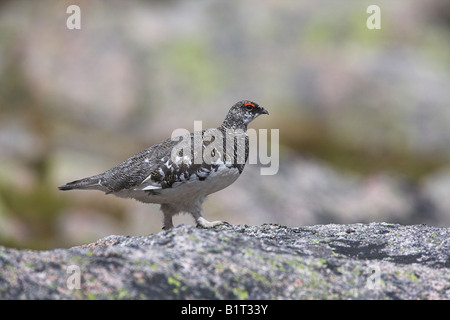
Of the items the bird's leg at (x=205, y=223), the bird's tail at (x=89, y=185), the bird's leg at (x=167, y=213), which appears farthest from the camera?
the bird's tail at (x=89, y=185)

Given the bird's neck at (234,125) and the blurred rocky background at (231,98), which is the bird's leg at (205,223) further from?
the blurred rocky background at (231,98)

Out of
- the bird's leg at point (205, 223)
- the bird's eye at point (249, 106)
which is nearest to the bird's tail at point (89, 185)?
the bird's leg at point (205, 223)

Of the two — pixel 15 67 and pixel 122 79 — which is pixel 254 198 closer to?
pixel 122 79

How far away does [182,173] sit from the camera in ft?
21.7

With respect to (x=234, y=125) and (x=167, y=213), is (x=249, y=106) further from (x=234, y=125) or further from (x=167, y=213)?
(x=167, y=213)

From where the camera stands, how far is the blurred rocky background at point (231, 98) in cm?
1357

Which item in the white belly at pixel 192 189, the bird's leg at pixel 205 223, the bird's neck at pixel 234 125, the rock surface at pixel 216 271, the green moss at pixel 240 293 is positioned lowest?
the green moss at pixel 240 293

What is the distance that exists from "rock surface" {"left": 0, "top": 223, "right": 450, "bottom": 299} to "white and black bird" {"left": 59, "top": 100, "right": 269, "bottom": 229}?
1.41m

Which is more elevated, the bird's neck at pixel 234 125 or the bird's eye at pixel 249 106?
the bird's eye at pixel 249 106

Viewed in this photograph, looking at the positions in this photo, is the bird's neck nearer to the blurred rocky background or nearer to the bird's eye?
the bird's eye

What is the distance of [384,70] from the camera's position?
16.2 metres

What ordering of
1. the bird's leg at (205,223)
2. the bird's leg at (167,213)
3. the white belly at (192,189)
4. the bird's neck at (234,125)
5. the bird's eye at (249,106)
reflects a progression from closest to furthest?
the white belly at (192,189), the bird's leg at (205,223), the bird's leg at (167,213), the bird's neck at (234,125), the bird's eye at (249,106)

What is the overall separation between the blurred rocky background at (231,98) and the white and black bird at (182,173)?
15.6 feet

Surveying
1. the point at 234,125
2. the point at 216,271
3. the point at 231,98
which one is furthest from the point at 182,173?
the point at 231,98
